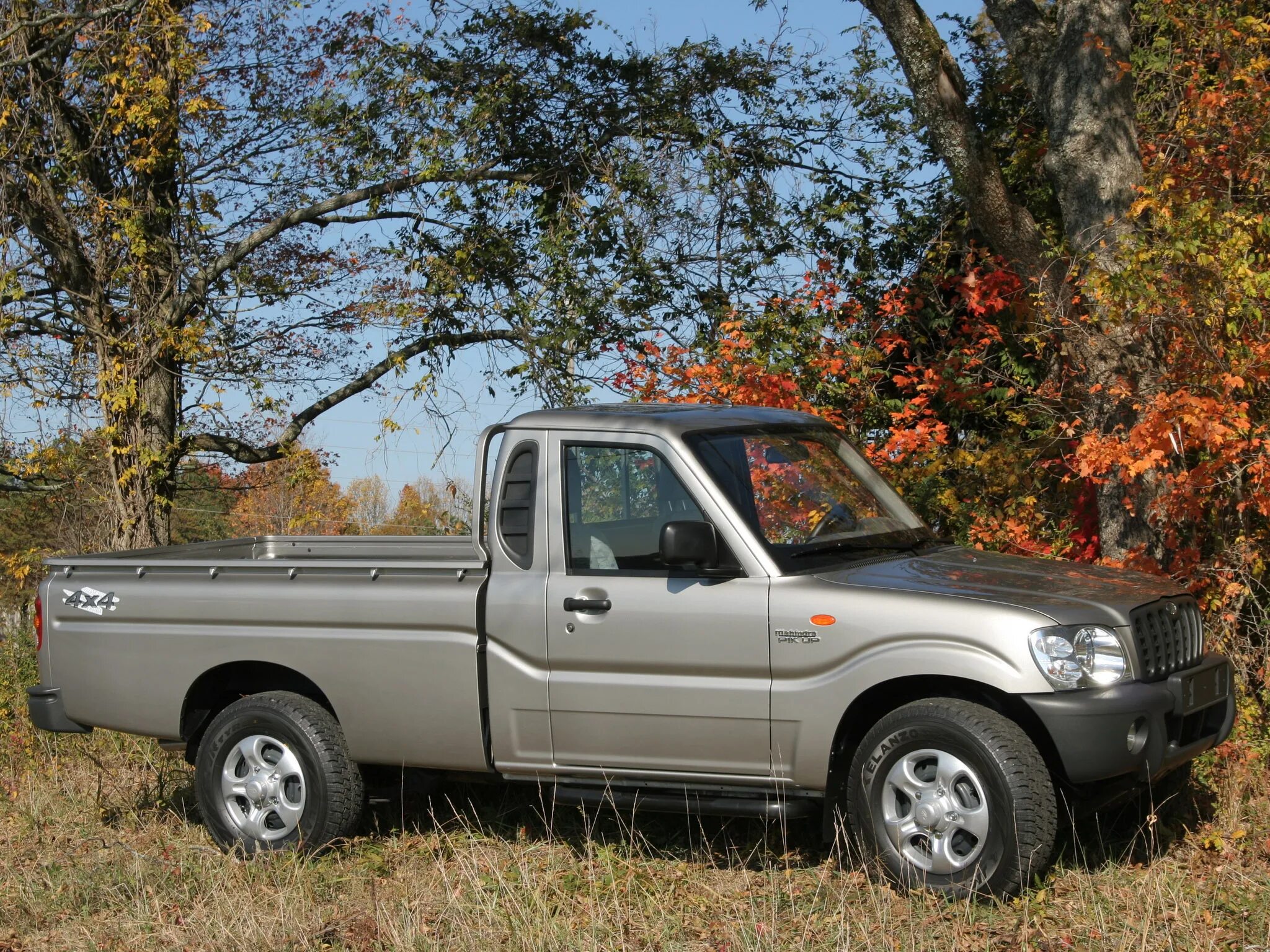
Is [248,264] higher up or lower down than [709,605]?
higher up

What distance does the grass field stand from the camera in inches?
193

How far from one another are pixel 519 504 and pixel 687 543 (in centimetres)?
104

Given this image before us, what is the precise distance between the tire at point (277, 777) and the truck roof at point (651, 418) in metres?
1.70

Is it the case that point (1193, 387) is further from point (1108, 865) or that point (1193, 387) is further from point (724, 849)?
point (724, 849)

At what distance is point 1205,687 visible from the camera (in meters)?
5.44

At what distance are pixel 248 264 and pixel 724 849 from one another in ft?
35.2

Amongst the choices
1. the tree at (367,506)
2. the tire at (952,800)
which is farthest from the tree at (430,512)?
the tire at (952,800)

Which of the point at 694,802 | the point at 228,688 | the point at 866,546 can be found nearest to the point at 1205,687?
the point at 866,546

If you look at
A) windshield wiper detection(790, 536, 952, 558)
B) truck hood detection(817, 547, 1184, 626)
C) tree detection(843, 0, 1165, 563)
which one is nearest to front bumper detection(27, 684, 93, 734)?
windshield wiper detection(790, 536, 952, 558)

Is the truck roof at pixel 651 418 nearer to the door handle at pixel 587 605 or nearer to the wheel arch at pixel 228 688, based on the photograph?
the door handle at pixel 587 605

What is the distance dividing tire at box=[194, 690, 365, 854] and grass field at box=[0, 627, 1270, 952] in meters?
0.16

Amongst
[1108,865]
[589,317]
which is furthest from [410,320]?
[1108,865]

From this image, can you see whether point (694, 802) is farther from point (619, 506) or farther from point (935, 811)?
point (619, 506)

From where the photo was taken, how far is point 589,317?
12641 millimetres
